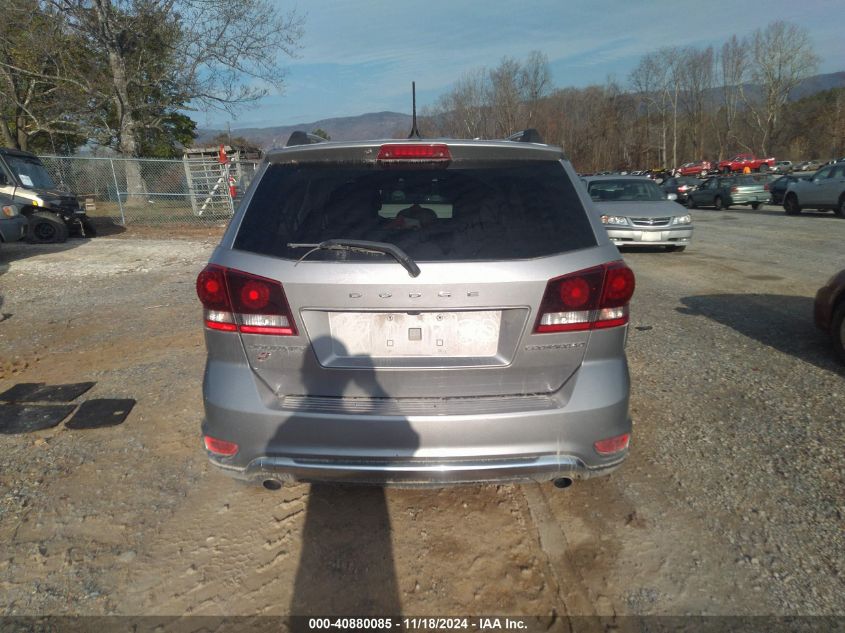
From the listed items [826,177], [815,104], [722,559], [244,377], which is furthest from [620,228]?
[815,104]

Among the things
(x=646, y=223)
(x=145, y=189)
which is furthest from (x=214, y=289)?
(x=145, y=189)

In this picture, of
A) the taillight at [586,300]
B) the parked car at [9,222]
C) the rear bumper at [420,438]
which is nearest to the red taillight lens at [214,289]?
the rear bumper at [420,438]

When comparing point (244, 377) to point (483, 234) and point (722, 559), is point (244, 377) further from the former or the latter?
point (722, 559)

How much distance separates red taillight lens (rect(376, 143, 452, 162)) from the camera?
2.30 metres

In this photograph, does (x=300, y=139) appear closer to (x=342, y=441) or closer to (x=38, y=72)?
(x=342, y=441)

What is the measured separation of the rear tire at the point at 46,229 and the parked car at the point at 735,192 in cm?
2711

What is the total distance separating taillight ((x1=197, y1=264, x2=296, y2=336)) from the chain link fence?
17.4 m

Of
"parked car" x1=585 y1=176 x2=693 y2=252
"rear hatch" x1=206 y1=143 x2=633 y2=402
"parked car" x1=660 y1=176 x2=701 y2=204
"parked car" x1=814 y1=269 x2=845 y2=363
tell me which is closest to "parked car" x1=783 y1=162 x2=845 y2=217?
"parked car" x1=660 y1=176 x2=701 y2=204

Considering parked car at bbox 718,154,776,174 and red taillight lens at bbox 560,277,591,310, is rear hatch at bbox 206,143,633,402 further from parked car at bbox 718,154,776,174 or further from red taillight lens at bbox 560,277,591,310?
parked car at bbox 718,154,776,174

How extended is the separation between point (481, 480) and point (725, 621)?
3.52 ft

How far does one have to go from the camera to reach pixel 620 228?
11.1 m

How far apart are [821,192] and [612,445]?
2215 cm

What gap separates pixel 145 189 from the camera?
18625mm

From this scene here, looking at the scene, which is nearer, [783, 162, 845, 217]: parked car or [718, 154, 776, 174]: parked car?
[783, 162, 845, 217]: parked car
